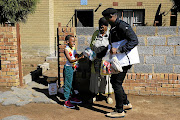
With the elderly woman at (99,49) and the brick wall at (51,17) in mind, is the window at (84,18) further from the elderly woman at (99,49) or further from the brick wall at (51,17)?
the elderly woman at (99,49)

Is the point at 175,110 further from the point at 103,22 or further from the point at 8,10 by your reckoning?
the point at 8,10

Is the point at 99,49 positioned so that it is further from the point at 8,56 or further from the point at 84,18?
the point at 84,18

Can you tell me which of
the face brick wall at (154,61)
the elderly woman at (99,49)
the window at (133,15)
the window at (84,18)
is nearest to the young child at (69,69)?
the elderly woman at (99,49)

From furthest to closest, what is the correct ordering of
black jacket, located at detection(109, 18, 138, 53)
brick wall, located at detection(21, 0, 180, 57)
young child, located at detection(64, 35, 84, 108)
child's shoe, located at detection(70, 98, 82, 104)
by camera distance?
brick wall, located at detection(21, 0, 180, 57) → child's shoe, located at detection(70, 98, 82, 104) → young child, located at detection(64, 35, 84, 108) → black jacket, located at detection(109, 18, 138, 53)

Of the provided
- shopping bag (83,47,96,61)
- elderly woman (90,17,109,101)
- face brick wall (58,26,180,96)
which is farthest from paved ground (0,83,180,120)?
shopping bag (83,47,96,61)

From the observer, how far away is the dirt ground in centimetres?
372

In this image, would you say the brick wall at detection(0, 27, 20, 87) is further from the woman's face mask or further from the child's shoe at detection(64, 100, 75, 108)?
the woman's face mask

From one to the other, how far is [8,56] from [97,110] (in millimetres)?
3120

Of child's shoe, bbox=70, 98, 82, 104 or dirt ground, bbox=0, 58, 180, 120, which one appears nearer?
dirt ground, bbox=0, 58, 180, 120

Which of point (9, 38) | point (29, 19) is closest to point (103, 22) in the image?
point (9, 38)

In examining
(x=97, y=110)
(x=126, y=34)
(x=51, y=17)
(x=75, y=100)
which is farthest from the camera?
(x=51, y=17)

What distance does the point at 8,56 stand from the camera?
18.2 feet

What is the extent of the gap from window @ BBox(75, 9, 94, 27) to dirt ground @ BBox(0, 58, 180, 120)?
9.58 metres

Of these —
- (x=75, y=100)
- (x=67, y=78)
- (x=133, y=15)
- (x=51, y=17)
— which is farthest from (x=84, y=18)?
(x=67, y=78)
